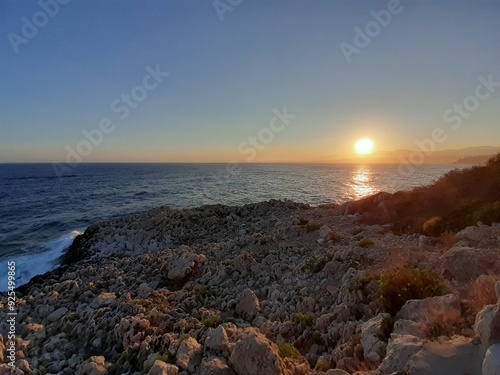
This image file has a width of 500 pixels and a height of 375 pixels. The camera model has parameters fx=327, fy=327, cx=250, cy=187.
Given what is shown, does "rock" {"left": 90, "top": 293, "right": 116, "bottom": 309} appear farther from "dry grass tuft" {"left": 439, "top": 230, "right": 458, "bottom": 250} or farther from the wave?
"dry grass tuft" {"left": 439, "top": 230, "right": 458, "bottom": 250}

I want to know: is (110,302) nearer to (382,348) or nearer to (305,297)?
(305,297)

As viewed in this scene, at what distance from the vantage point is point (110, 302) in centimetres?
1098

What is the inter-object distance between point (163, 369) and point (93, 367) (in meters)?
2.33

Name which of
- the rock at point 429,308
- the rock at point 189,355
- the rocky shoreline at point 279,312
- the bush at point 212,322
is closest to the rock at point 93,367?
the rocky shoreline at point 279,312

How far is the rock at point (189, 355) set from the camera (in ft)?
20.4

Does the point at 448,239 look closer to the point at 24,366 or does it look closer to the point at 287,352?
the point at 287,352

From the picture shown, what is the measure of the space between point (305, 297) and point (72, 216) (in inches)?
1410

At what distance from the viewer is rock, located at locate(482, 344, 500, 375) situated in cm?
378

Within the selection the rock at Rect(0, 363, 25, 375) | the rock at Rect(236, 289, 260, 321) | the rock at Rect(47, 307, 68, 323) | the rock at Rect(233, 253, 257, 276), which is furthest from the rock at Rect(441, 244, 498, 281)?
the rock at Rect(47, 307, 68, 323)

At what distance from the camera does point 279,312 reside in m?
8.80

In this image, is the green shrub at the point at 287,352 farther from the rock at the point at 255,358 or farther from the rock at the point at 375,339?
the rock at the point at 375,339

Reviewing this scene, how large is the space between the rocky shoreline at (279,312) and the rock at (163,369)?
0.08 feet

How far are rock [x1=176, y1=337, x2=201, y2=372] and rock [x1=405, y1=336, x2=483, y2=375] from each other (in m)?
3.82

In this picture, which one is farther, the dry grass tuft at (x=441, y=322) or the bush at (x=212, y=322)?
the bush at (x=212, y=322)
